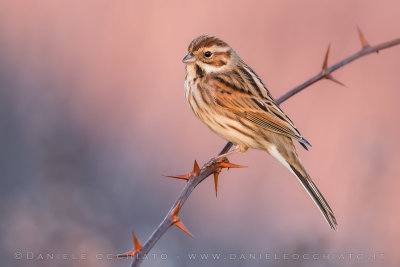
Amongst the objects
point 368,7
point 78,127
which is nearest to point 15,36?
point 78,127

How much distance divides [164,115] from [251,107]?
265 centimetres

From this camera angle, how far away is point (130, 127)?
705cm

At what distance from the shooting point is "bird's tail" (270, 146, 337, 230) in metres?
3.82

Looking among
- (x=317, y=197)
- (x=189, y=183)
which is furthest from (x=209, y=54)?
(x=189, y=183)

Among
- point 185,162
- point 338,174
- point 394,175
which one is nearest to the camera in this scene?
point 394,175

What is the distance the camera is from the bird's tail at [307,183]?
382 centimetres

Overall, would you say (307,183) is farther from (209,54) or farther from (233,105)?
(209,54)

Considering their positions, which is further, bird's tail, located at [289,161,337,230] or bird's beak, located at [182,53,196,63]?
bird's beak, located at [182,53,196,63]

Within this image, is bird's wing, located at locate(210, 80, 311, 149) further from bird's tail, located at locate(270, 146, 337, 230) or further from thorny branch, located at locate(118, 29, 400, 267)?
thorny branch, located at locate(118, 29, 400, 267)

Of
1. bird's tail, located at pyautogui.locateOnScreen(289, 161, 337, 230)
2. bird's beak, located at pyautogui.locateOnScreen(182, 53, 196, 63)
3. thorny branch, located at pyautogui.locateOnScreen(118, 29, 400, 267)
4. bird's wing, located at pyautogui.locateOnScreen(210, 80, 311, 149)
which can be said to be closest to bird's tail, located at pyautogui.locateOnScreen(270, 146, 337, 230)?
bird's tail, located at pyautogui.locateOnScreen(289, 161, 337, 230)

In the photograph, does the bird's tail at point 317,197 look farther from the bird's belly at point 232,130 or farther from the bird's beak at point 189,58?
the bird's beak at point 189,58

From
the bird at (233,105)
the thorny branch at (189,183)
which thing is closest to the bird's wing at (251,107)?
the bird at (233,105)

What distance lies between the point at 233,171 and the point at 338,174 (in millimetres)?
1081

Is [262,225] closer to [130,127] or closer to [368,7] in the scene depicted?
[130,127]
